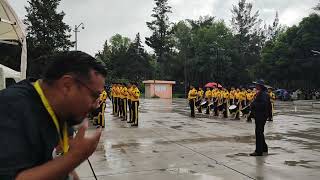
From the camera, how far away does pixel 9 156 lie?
144 cm

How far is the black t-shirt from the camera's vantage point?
1.45 metres

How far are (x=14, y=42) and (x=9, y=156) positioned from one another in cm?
752

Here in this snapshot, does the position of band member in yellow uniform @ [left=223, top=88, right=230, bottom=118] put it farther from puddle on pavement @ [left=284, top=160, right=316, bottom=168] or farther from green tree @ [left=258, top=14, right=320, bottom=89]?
green tree @ [left=258, top=14, right=320, bottom=89]

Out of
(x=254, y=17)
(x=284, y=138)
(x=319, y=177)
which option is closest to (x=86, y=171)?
(x=319, y=177)

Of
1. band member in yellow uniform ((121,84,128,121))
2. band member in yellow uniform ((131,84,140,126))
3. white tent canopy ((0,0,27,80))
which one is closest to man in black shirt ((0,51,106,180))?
white tent canopy ((0,0,27,80))

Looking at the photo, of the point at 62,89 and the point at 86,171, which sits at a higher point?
the point at 62,89

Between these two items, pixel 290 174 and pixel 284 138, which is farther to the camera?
pixel 284 138

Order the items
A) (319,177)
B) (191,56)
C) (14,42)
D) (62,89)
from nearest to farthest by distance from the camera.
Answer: (62,89), (319,177), (14,42), (191,56)

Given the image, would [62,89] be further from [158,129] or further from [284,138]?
[158,129]

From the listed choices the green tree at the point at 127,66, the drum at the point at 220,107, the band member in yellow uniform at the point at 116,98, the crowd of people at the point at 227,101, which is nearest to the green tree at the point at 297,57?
the green tree at the point at 127,66

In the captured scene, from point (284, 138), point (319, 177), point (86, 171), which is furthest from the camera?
point (284, 138)

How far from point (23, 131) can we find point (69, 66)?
1.11ft

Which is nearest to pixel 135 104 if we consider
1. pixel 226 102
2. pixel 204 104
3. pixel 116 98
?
pixel 116 98

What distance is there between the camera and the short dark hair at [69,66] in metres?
1.68
